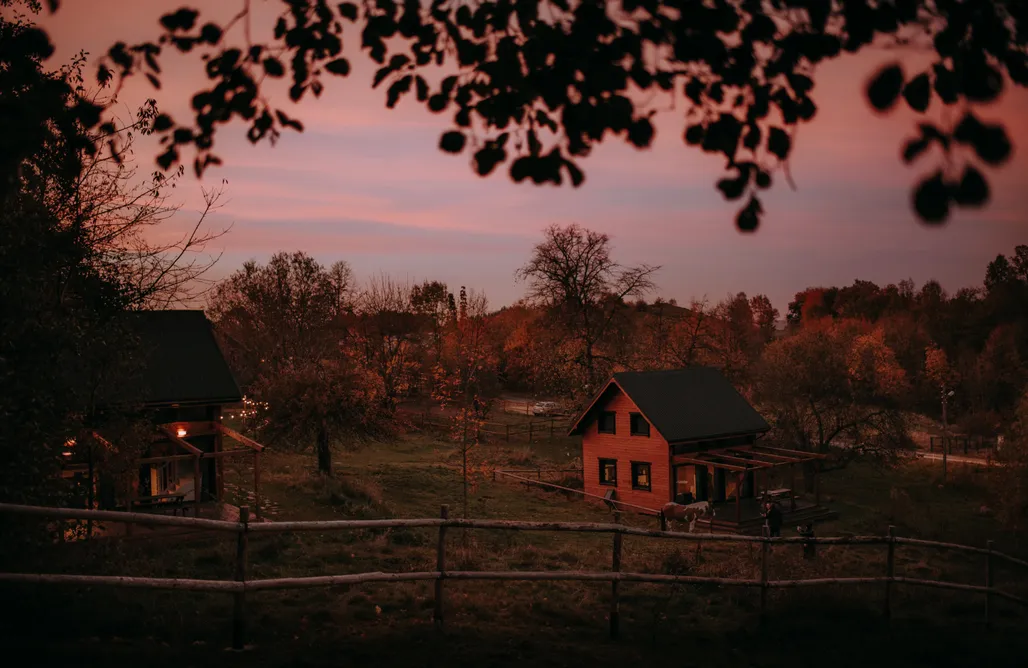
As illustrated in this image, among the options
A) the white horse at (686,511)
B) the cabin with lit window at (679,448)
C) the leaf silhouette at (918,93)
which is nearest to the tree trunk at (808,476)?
the cabin with lit window at (679,448)

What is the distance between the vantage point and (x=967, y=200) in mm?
3607

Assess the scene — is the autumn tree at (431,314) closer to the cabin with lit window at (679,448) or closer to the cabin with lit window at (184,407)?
the cabin with lit window at (679,448)

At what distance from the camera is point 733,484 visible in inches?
1491

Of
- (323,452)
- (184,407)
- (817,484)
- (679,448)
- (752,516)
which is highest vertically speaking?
(184,407)

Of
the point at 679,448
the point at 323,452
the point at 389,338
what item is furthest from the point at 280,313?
the point at 679,448

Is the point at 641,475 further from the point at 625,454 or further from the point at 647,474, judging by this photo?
the point at 625,454

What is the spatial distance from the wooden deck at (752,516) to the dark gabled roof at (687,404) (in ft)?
9.98

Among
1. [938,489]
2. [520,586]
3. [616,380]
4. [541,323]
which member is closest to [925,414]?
[938,489]

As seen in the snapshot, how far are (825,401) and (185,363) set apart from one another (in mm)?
32344

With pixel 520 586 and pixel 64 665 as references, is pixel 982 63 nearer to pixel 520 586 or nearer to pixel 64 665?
pixel 64 665

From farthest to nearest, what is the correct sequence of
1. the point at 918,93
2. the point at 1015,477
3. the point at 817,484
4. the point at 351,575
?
the point at 817,484, the point at 1015,477, the point at 351,575, the point at 918,93

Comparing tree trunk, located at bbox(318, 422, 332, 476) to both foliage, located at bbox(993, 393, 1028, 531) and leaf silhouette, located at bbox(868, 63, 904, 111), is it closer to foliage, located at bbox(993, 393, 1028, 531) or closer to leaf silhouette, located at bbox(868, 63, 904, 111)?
foliage, located at bbox(993, 393, 1028, 531)

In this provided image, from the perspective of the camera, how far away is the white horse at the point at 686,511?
31.3m

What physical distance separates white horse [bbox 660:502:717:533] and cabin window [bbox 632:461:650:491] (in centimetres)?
246
